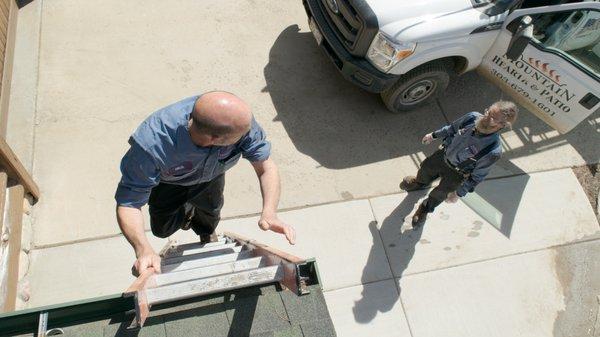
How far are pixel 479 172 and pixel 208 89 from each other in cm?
310

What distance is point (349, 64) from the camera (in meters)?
5.21

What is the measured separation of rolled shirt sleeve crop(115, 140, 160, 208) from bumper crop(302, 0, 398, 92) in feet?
9.75

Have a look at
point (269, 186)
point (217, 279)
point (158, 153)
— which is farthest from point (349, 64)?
point (217, 279)

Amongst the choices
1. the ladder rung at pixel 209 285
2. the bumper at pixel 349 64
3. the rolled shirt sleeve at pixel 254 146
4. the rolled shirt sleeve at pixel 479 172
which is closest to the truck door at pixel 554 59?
the bumper at pixel 349 64

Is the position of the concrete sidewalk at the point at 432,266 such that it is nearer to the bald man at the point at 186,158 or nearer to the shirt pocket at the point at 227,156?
the bald man at the point at 186,158

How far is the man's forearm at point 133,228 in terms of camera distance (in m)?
2.65

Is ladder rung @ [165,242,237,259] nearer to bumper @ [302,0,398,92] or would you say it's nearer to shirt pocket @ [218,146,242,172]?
shirt pocket @ [218,146,242,172]

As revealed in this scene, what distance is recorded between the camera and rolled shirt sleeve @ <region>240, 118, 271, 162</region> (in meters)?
3.03

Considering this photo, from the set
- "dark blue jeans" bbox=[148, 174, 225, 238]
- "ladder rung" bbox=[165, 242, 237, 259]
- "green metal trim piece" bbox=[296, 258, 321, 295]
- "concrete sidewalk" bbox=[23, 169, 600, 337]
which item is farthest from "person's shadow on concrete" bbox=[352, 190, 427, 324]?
"green metal trim piece" bbox=[296, 258, 321, 295]

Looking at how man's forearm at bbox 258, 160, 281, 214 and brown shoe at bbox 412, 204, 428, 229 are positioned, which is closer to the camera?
man's forearm at bbox 258, 160, 281, 214

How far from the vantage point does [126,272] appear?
4.35 m

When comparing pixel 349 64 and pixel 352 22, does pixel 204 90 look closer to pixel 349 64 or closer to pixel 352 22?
pixel 349 64

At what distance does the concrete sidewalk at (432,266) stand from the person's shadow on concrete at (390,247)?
0.03 ft

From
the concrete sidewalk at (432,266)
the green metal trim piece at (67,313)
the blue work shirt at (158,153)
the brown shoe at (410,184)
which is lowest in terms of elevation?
the concrete sidewalk at (432,266)
